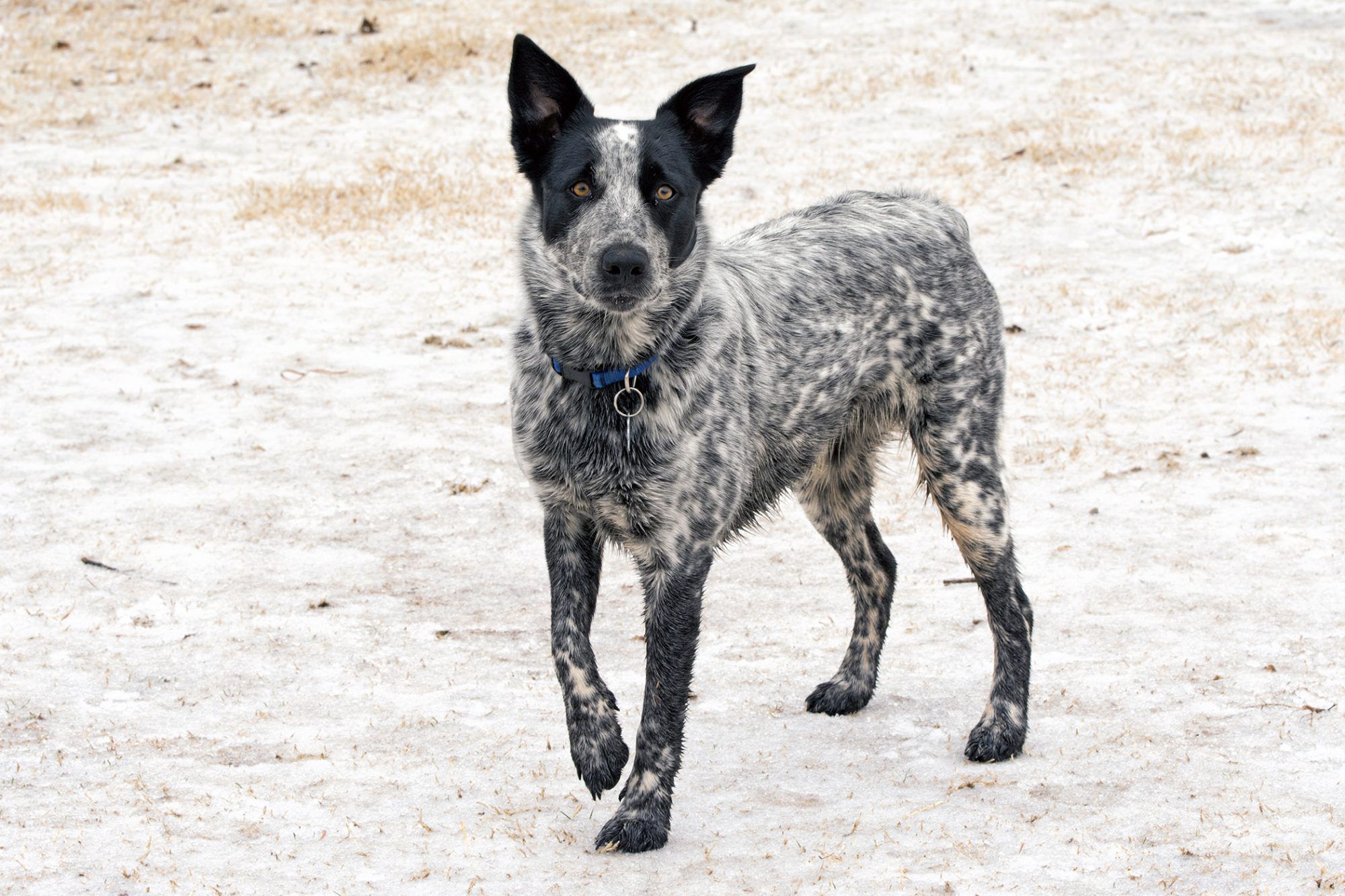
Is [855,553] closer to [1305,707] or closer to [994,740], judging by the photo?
[994,740]

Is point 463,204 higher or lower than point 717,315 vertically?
lower

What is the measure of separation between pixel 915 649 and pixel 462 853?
9.00ft

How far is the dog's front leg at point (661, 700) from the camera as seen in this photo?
4.87 metres

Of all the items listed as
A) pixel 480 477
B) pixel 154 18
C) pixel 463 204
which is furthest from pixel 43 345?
pixel 154 18

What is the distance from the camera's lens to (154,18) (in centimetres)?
2042

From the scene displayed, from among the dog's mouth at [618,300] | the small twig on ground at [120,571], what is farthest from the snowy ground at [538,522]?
the dog's mouth at [618,300]

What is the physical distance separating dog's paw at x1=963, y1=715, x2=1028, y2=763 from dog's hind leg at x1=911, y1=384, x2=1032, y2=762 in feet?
0.75

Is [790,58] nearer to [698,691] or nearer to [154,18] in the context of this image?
[154,18]

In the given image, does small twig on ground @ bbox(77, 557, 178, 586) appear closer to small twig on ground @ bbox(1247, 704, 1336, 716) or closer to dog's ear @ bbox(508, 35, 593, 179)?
dog's ear @ bbox(508, 35, 593, 179)

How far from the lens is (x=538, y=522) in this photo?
27.0 feet

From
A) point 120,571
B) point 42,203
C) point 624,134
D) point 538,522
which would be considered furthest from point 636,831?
point 42,203

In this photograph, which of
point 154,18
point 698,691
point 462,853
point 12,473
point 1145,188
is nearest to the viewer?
point 462,853

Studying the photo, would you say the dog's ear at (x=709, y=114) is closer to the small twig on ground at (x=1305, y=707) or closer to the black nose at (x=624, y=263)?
the black nose at (x=624, y=263)

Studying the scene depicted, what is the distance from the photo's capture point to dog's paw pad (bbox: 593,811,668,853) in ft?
15.9
